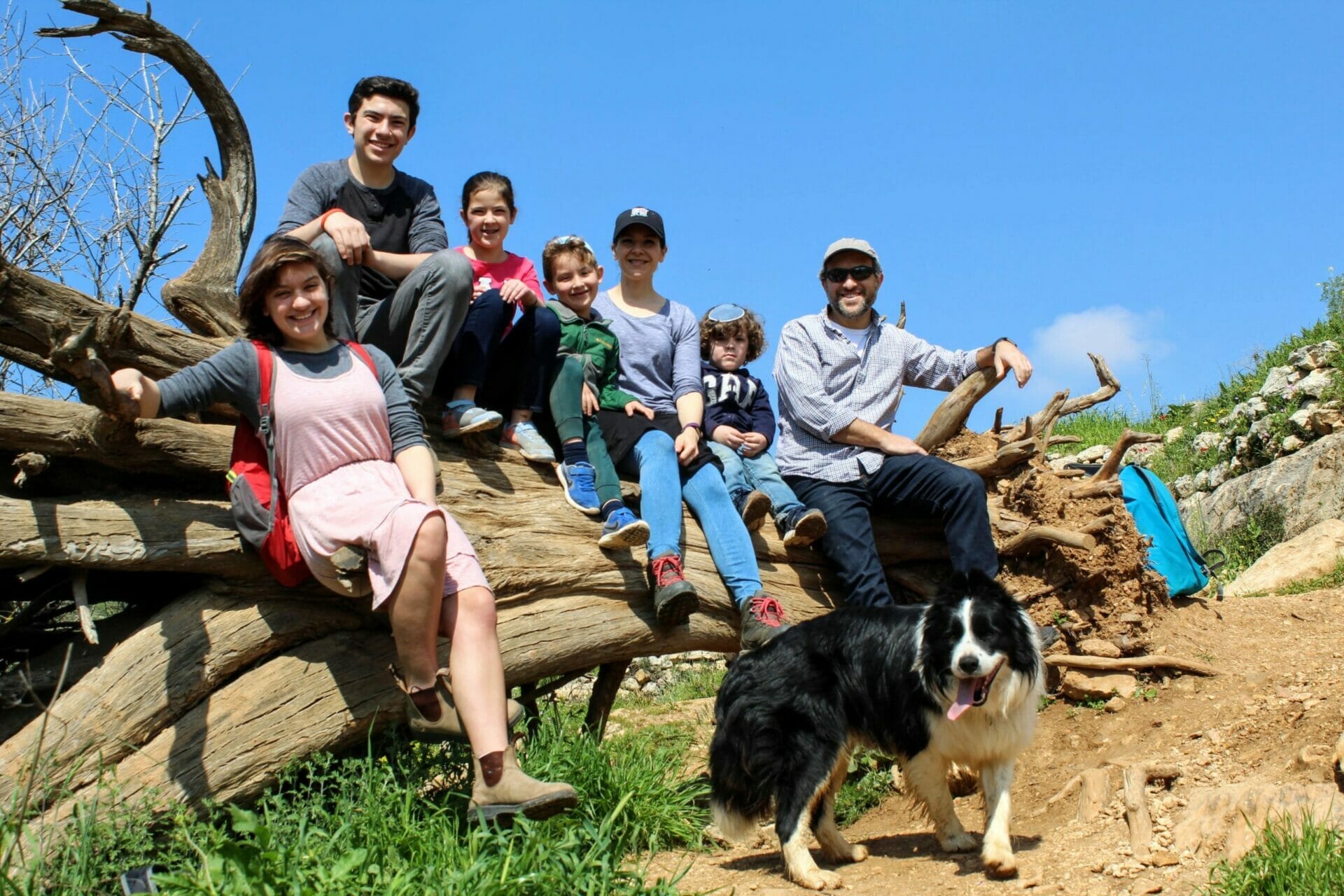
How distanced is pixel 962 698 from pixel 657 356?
7.93 ft

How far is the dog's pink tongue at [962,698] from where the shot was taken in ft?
14.3

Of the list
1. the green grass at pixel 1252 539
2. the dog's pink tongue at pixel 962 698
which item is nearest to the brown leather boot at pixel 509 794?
the dog's pink tongue at pixel 962 698

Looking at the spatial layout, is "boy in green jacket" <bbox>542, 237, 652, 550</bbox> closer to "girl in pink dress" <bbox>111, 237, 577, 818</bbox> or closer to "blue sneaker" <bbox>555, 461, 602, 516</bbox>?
"blue sneaker" <bbox>555, 461, 602, 516</bbox>

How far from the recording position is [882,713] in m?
4.64

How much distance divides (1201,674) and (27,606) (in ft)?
17.6

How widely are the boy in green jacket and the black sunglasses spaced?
127cm

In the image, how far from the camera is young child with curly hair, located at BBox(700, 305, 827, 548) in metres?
5.56

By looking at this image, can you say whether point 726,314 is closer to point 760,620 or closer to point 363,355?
point 760,620

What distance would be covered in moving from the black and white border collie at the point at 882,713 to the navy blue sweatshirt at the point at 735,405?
4.85 feet

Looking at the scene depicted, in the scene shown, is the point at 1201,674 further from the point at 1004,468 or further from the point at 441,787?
the point at 441,787

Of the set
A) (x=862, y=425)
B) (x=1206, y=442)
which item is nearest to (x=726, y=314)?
(x=862, y=425)

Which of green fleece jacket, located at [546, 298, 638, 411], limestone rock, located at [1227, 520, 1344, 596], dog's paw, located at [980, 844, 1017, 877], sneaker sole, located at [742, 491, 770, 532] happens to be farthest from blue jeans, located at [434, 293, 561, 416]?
limestone rock, located at [1227, 520, 1344, 596]

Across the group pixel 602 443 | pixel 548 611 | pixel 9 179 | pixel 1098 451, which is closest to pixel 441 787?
pixel 548 611

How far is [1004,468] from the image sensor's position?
6.24 m
